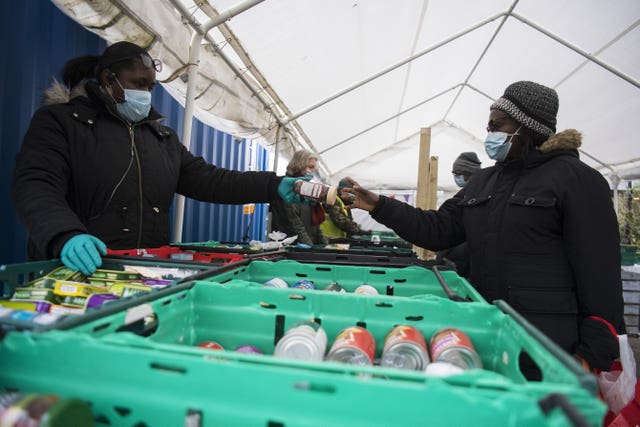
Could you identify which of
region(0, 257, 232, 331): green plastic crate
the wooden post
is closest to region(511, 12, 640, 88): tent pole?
the wooden post

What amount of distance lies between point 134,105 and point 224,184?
25.3 inches

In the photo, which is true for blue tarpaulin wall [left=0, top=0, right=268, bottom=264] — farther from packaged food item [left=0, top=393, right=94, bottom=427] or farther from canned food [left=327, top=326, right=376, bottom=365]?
canned food [left=327, top=326, right=376, bottom=365]

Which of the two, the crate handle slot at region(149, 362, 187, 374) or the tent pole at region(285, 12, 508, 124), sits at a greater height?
the tent pole at region(285, 12, 508, 124)

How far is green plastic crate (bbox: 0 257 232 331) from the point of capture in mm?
667

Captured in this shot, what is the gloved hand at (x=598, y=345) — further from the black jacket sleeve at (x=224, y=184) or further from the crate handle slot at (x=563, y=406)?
the black jacket sleeve at (x=224, y=184)

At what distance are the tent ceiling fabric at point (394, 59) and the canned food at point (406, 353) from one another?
242 cm

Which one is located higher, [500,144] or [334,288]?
[500,144]

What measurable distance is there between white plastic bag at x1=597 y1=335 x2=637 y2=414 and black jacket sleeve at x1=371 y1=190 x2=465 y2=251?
87cm

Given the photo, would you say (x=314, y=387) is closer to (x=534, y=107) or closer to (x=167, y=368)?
(x=167, y=368)

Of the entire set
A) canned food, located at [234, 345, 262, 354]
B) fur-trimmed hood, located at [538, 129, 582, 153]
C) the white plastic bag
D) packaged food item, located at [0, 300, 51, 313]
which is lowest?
the white plastic bag

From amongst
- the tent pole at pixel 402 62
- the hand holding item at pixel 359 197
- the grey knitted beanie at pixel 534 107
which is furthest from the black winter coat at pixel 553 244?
the tent pole at pixel 402 62

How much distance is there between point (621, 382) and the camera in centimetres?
143

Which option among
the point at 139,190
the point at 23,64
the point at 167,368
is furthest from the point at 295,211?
the point at 167,368

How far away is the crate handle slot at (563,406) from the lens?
1.47 ft
